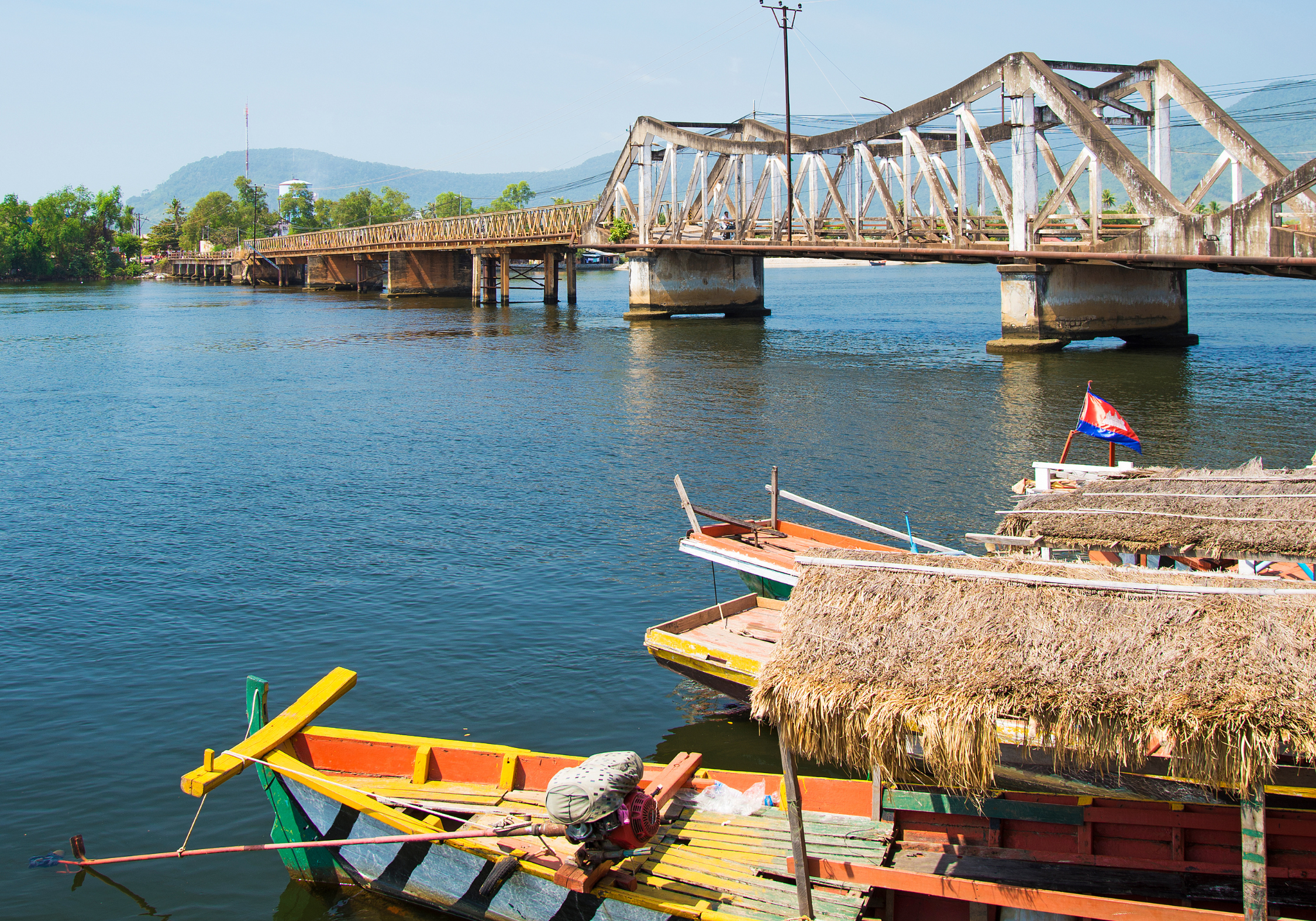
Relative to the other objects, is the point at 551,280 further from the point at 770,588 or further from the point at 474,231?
the point at 770,588

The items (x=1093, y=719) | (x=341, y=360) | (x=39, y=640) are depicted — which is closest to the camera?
(x=1093, y=719)

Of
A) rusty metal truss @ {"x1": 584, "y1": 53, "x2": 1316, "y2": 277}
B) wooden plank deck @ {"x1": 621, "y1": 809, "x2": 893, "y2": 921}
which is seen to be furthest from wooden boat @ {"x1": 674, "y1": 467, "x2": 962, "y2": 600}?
rusty metal truss @ {"x1": 584, "y1": 53, "x2": 1316, "y2": 277}

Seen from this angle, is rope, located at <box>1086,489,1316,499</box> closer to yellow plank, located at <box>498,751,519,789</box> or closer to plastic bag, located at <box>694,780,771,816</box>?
plastic bag, located at <box>694,780,771,816</box>

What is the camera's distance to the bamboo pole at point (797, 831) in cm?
785

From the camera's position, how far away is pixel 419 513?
77.9 feet

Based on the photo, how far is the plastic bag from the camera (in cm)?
1002

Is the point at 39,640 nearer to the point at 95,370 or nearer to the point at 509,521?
the point at 509,521

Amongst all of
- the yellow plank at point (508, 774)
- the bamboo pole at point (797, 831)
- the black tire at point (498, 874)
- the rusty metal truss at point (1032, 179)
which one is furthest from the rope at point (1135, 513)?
the rusty metal truss at point (1032, 179)

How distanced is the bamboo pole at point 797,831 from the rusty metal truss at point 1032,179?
34.3m

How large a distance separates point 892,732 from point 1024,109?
4596 centimetres

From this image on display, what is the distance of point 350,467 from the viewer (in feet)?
94.5

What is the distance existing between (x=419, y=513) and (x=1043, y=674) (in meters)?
18.2

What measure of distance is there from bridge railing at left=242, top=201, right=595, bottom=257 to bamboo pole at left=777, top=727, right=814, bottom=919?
2959 inches

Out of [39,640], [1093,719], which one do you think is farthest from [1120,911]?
[39,640]
